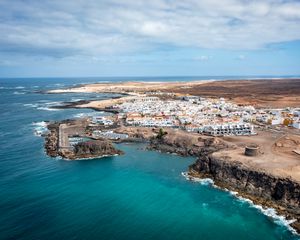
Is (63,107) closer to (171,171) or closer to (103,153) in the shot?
(103,153)

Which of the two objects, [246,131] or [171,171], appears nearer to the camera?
[171,171]

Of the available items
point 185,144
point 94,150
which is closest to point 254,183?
point 185,144

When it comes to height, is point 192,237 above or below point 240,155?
below

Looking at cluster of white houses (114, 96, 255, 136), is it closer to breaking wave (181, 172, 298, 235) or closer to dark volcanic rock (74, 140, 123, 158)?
dark volcanic rock (74, 140, 123, 158)

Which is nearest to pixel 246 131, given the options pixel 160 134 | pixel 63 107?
pixel 160 134

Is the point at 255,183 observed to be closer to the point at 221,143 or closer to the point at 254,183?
the point at 254,183

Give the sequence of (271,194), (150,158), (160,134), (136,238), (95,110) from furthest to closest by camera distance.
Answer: (95,110)
(160,134)
(150,158)
(271,194)
(136,238)

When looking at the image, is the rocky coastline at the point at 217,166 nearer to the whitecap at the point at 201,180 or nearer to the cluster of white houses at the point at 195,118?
the whitecap at the point at 201,180
